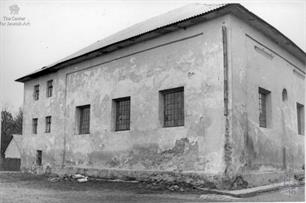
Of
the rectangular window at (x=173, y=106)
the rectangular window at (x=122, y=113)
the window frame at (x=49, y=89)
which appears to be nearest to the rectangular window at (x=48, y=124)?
the window frame at (x=49, y=89)

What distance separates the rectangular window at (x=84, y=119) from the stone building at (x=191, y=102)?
0.05 metres

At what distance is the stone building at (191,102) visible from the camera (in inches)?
466

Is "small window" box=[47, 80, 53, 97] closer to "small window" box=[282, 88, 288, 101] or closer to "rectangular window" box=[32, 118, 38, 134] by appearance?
"rectangular window" box=[32, 118, 38, 134]

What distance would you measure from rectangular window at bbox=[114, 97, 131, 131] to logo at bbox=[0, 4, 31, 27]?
6765 mm

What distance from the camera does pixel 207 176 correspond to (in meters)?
11.5

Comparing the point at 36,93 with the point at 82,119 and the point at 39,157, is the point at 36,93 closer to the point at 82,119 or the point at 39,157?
the point at 39,157

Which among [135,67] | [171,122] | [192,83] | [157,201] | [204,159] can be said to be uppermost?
[135,67]

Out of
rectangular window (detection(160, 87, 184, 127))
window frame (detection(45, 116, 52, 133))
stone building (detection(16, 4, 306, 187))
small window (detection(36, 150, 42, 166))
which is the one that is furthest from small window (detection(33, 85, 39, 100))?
rectangular window (detection(160, 87, 184, 127))

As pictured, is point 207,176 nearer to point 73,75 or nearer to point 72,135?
point 72,135

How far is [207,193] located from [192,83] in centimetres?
381

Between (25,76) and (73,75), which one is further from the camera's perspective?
(25,76)

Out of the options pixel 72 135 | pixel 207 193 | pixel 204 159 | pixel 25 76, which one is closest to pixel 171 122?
pixel 204 159

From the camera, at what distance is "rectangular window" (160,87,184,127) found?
13.2 m

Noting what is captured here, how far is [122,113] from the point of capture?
50.6ft
